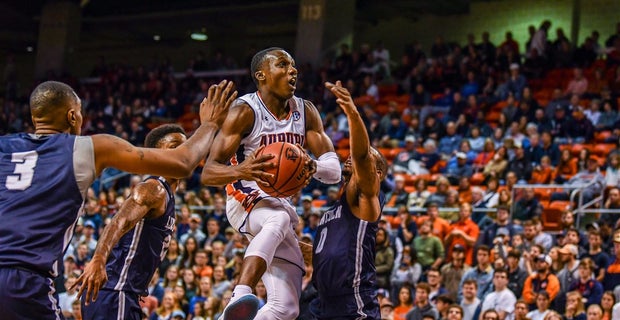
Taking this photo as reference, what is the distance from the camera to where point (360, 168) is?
6781 millimetres

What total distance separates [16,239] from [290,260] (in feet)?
8.27

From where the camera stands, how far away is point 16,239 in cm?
479

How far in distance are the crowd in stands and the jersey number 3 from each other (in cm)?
496

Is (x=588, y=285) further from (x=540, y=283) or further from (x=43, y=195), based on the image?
(x=43, y=195)

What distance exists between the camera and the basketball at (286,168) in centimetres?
638

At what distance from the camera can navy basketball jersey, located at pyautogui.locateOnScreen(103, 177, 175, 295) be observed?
22.9ft

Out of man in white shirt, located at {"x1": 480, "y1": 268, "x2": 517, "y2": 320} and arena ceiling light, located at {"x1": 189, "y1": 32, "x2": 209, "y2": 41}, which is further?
arena ceiling light, located at {"x1": 189, "y1": 32, "x2": 209, "y2": 41}

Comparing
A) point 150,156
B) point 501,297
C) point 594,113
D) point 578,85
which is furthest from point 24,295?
point 578,85

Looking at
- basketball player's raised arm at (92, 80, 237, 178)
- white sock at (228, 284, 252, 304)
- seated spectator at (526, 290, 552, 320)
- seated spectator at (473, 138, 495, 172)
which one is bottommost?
seated spectator at (526, 290, 552, 320)

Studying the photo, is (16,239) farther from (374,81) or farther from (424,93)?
(374,81)

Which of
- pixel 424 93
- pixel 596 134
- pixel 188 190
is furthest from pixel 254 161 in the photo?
pixel 424 93

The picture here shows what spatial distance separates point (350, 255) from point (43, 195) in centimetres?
281

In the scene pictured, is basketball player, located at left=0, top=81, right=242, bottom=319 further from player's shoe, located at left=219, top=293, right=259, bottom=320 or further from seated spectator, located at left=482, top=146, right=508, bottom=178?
seated spectator, located at left=482, top=146, right=508, bottom=178

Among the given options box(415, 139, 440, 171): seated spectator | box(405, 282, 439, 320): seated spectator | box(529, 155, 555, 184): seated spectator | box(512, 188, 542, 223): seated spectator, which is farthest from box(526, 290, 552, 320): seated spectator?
box(415, 139, 440, 171): seated spectator
